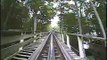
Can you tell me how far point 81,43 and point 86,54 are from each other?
0.32 m

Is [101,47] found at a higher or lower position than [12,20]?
lower

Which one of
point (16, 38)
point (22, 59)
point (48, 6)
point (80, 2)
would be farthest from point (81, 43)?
point (48, 6)

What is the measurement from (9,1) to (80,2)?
3.58 meters

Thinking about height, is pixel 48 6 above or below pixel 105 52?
above

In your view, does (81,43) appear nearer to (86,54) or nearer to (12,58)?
(86,54)

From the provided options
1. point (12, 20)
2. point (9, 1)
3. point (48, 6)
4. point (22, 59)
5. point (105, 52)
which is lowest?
point (22, 59)

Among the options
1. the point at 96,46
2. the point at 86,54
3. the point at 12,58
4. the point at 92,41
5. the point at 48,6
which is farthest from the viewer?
the point at 48,6

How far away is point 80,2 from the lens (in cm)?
902

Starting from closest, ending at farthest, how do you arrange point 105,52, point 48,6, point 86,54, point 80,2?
point 105,52 → point 86,54 → point 80,2 → point 48,6

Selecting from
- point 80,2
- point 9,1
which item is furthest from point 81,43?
point 80,2

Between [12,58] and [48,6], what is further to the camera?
[48,6]

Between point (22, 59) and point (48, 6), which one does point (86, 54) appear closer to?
point (22, 59)

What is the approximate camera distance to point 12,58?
239 inches

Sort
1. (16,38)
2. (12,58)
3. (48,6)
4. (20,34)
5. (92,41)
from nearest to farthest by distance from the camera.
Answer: (92,41)
(12,58)
(16,38)
(20,34)
(48,6)
